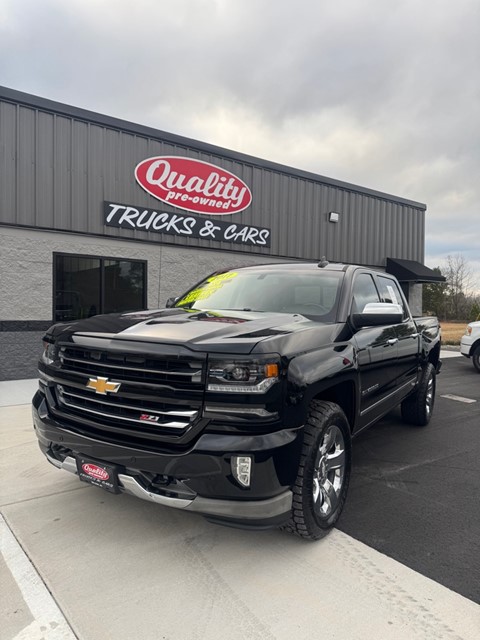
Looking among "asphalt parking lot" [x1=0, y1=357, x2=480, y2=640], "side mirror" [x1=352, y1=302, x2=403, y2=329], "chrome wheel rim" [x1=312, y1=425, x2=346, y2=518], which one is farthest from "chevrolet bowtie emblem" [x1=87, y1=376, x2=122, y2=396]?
"side mirror" [x1=352, y1=302, x2=403, y2=329]

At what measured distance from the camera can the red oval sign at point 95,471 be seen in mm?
2628

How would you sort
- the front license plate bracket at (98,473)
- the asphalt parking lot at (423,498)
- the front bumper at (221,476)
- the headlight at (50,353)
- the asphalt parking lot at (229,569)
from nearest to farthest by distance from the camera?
the asphalt parking lot at (229,569) < the front bumper at (221,476) < the front license plate bracket at (98,473) < the asphalt parking lot at (423,498) < the headlight at (50,353)

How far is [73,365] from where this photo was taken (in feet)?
9.58

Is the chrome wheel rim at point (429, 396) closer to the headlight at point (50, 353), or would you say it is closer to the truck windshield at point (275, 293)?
the truck windshield at point (275, 293)

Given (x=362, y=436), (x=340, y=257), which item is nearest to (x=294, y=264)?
(x=362, y=436)

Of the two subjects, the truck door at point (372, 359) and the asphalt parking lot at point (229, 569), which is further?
the truck door at point (372, 359)

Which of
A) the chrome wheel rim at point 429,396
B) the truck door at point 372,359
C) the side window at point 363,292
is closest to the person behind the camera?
the truck door at point 372,359

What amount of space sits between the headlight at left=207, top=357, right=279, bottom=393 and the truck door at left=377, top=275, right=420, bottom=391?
8.26 ft

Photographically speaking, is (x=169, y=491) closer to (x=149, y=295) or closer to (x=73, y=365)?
(x=73, y=365)

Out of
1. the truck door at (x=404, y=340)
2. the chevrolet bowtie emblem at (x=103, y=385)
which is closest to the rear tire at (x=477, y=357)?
the truck door at (x=404, y=340)

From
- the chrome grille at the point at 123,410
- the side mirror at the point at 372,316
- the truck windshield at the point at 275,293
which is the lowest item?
the chrome grille at the point at 123,410

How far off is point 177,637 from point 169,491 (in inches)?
25.6

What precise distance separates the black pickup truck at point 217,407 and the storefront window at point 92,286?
20.3 feet

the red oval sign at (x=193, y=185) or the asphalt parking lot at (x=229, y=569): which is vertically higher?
the red oval sign at (x=193, y=185)
